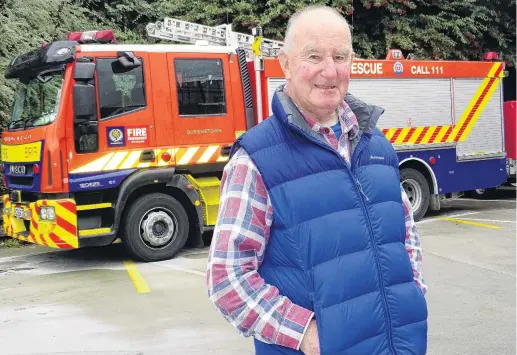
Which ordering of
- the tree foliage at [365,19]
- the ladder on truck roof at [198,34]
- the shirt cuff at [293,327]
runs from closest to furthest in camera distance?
the shirt cuff at [293,327] < the ladder on truck roof at [198,34] < the tree foliage at [365,19]

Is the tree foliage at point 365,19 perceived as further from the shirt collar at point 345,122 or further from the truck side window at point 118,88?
the shirt collar at point 345,122

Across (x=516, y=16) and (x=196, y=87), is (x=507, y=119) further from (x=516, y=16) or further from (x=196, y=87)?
(x=196, y=87)

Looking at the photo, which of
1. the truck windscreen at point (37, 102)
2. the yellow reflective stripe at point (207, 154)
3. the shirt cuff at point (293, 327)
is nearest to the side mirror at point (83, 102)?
the truck windscreen at point (37, 102)

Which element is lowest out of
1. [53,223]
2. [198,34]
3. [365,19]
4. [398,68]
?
[53,223]

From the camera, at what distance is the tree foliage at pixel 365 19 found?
13.5m

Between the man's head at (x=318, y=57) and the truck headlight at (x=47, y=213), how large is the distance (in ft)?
19.7

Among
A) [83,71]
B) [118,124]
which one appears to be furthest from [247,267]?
[118,124]

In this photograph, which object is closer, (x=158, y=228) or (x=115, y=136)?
(x=115, y=136)

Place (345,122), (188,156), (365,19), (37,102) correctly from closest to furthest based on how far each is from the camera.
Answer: (345,122) < (37,102) < (188,156) < (365,19)

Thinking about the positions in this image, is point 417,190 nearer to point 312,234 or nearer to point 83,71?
point 83,71

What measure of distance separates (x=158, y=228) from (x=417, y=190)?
4.49m

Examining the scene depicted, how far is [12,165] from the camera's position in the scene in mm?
8430

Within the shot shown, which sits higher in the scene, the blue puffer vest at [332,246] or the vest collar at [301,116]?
the vest collar at [301,116]

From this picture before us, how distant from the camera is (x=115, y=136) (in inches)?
306
